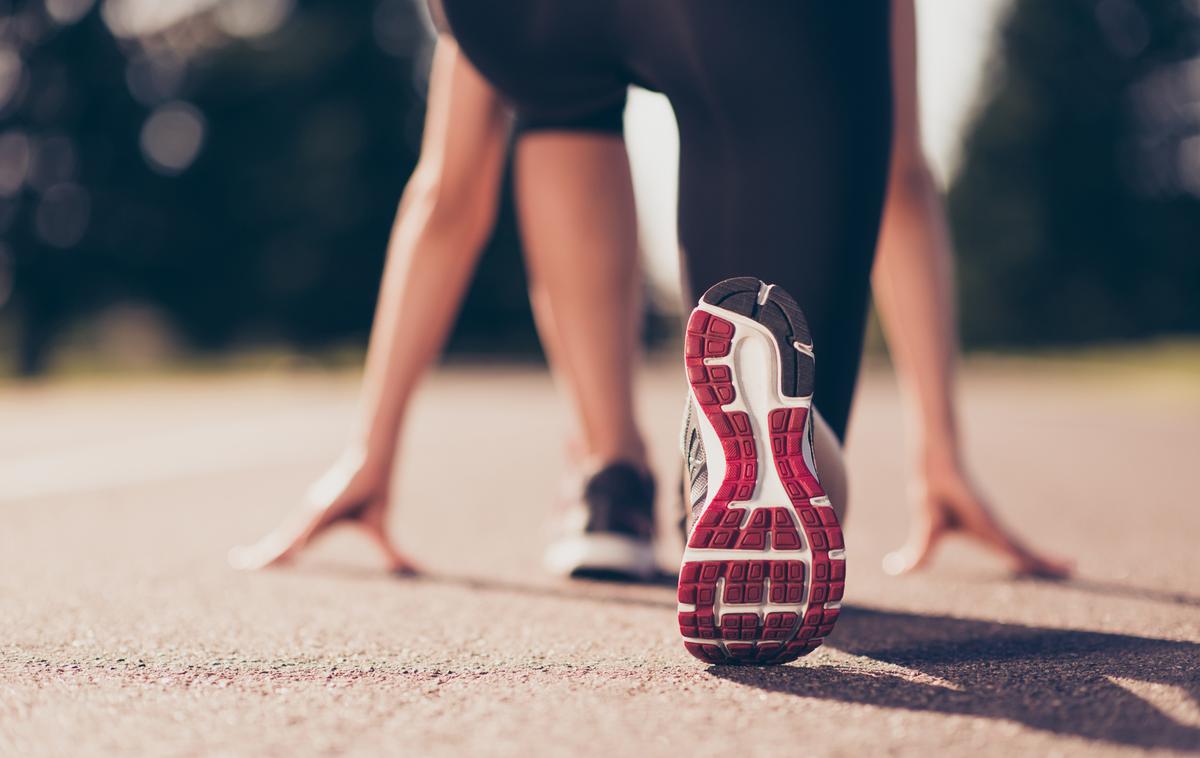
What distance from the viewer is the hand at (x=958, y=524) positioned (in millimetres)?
2023

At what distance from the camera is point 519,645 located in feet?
4.81

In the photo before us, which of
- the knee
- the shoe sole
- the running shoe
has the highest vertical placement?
the knee

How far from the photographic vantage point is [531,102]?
5.64ft

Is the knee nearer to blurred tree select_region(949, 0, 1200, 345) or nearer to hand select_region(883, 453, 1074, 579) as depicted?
hand select_region(883, 453, 1074, 579)

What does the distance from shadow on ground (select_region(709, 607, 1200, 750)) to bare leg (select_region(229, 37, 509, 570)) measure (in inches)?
35.7

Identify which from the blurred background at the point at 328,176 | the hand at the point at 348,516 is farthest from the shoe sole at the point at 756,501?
the blurred background at the point at 328,176

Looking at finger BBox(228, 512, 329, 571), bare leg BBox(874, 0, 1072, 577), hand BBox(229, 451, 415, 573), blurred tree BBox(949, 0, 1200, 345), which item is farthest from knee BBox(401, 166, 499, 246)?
blurred tree BBox(949, 0, 1200, 345)

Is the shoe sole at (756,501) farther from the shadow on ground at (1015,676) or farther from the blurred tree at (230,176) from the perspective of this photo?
the blurred tree at (230,176)

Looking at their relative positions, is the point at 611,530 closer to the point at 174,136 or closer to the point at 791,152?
the point at 791,152

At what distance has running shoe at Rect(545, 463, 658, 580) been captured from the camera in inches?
77.6

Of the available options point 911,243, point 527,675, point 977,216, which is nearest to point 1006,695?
point 527,675

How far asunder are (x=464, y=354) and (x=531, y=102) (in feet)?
78.6

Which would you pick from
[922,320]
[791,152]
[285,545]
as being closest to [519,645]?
[791,152]

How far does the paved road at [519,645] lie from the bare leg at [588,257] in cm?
33
